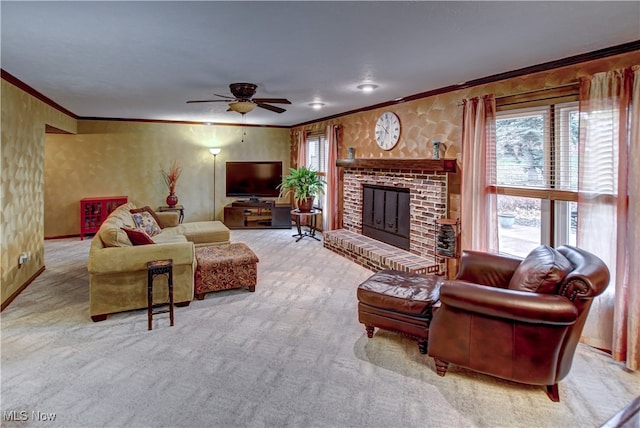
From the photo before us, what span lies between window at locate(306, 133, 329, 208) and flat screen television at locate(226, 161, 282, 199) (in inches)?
33.2

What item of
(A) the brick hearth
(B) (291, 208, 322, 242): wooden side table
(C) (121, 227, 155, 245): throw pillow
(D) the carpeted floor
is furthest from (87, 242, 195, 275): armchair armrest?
(B) (291, 208, 322, 242): wooden side table

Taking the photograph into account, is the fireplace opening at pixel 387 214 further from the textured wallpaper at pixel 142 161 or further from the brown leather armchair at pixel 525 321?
the textured wallpaper at pixel 142 161

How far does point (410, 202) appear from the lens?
5004mm

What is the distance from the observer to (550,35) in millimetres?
2578

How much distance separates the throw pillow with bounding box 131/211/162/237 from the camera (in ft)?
16.6

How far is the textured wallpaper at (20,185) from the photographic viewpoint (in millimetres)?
3719

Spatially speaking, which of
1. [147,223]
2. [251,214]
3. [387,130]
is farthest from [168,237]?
[387,130]

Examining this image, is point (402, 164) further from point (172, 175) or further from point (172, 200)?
point (172, 175)

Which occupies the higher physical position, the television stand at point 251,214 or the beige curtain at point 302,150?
the beige curtain at point 302,150

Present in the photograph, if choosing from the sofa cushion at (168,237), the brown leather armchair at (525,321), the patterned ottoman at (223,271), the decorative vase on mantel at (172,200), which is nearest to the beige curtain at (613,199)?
the brown leather armchair at (525,321)

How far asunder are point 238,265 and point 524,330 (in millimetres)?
2865

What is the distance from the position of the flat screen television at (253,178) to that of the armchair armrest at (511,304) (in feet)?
21.5

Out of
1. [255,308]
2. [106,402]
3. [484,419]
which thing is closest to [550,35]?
[484,419]

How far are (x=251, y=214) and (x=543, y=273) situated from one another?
6744mm
